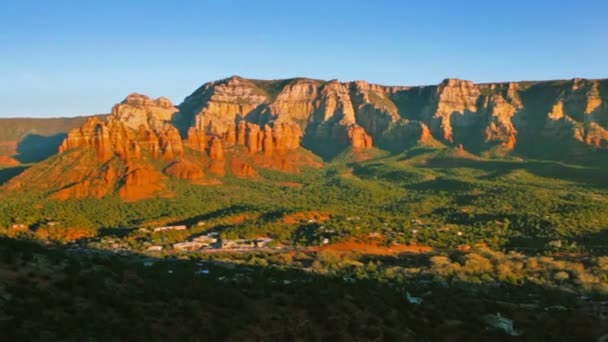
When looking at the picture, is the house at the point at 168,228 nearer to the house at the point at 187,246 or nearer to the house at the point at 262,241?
the house at the point at 187,246

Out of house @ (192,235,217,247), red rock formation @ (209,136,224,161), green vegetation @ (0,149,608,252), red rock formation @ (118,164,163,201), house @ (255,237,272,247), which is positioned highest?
red rock formation @ (209,136,224,161)

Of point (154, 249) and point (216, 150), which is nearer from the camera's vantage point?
point (154, 249)

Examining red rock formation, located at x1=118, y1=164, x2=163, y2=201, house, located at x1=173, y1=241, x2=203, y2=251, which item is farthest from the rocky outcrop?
house, located at x1=173, y1=241, x2=203, y2=251

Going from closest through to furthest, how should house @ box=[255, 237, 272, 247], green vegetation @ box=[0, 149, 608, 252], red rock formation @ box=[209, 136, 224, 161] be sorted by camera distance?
house @ box=[255, 237, 272, 247] < green vegetation @ box=[0, 149, 608, 252] < red rock formation @ box=[209, 136, 224, 161]

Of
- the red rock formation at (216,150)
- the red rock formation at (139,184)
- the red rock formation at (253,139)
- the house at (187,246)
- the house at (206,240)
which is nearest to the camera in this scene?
the house at (187,246)

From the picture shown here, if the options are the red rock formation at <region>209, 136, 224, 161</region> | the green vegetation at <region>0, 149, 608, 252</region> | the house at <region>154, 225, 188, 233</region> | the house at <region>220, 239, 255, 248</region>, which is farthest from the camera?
the red rock formation at <region>209, 136, 224, 161</region>

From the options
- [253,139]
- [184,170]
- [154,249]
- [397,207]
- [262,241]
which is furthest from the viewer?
[253,139]

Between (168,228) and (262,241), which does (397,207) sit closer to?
(262,241)

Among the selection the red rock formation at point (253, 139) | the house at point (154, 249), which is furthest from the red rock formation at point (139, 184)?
the red rock formation at point (253, 139)

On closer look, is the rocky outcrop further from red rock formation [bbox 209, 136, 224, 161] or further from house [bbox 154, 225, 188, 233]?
house [bbox 154, 225, 188, 233]

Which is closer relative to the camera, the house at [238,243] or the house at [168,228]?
the house at [238,243]

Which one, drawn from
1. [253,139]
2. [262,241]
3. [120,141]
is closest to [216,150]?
[253,139]

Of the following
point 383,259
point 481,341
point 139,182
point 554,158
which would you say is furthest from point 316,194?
point 481,341

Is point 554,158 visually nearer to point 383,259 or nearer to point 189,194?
point 189,194
